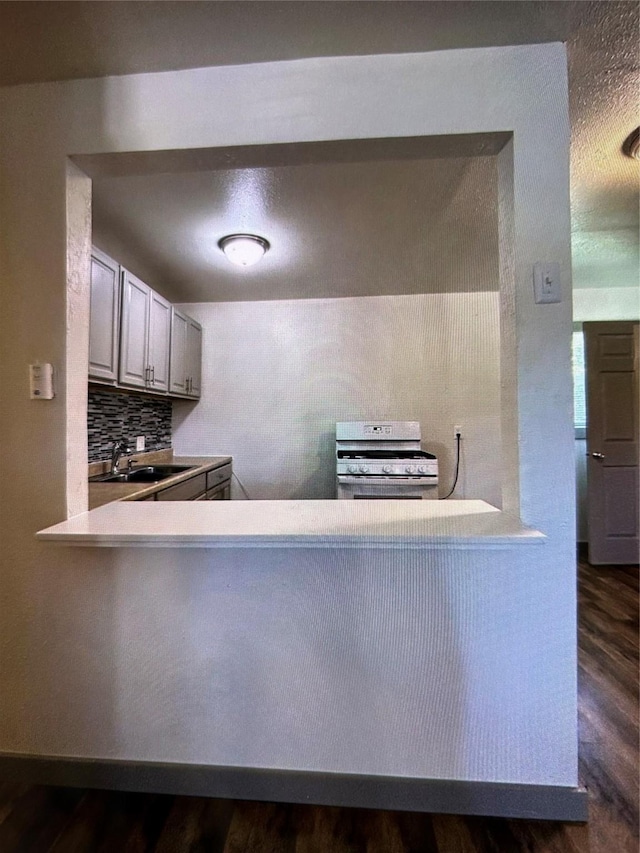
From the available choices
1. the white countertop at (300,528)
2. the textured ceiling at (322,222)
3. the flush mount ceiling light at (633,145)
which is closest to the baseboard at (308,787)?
the white countertop at (300,528)

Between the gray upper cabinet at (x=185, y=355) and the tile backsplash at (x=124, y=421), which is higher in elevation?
the gray upper cabinet at (x=185, y=355)

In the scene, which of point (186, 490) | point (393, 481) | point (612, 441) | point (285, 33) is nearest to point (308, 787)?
point (186, 490)

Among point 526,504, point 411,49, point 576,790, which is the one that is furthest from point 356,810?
point 411,49

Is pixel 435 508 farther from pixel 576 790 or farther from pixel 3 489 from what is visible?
pixel 3 489

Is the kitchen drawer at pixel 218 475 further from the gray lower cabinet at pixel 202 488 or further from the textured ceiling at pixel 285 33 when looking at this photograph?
the textured ceiling at pixel 285 33

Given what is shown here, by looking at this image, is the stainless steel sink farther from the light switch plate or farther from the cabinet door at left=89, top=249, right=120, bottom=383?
the light switch plate

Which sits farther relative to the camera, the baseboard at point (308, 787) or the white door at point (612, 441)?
the white door at point (612, 441)

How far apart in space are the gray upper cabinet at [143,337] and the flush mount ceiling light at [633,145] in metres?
2.32

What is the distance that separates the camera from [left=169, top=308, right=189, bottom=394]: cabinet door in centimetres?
258

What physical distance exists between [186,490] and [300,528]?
1435mm

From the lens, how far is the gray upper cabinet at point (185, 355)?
2609 mm

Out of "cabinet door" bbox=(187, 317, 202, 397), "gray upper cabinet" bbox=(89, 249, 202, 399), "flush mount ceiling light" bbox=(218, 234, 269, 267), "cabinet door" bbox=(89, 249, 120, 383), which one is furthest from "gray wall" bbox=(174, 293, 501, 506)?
"cabinet door" bbox=(89, 249, 120, 383)

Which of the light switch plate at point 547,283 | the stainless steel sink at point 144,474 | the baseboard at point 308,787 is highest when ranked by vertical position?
the light switch plate at point 547,283

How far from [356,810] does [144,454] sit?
7.59ft
